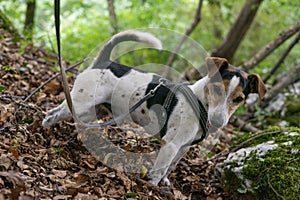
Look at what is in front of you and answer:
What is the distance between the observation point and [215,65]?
14.6 feet

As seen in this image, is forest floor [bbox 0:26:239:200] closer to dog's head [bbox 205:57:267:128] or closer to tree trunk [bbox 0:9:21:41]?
dog's head [bbox 205:57:267:128]

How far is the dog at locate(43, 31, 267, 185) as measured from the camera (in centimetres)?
448

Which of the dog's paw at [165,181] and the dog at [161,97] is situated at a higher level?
the dog at [161,97]

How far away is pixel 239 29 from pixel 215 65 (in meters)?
5.83

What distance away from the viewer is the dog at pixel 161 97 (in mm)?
4484

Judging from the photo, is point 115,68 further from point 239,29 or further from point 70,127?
point 239,29

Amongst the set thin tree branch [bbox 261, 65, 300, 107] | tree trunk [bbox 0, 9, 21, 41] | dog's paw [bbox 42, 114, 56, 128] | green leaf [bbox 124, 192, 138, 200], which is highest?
tree trunk [bbox 0, 9, 21, 41]

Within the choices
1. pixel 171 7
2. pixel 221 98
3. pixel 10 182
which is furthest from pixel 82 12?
pixel 10 182

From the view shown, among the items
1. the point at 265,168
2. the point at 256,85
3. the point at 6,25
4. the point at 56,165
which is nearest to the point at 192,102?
the point at 256,85

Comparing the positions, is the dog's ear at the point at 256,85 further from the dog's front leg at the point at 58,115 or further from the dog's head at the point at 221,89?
the dog's front leg at the point at 58,115

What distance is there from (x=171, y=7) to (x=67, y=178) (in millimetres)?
10608

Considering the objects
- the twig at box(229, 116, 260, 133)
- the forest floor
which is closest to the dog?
the forest floor

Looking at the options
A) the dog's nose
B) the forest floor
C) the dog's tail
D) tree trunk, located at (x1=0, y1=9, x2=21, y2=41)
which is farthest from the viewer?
tree trunk, located at (x1=0, y1=9, x2=21, y2=41)

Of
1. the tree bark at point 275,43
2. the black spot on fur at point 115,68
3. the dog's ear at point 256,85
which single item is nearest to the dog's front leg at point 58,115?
the black spot on fur at point 115,68
